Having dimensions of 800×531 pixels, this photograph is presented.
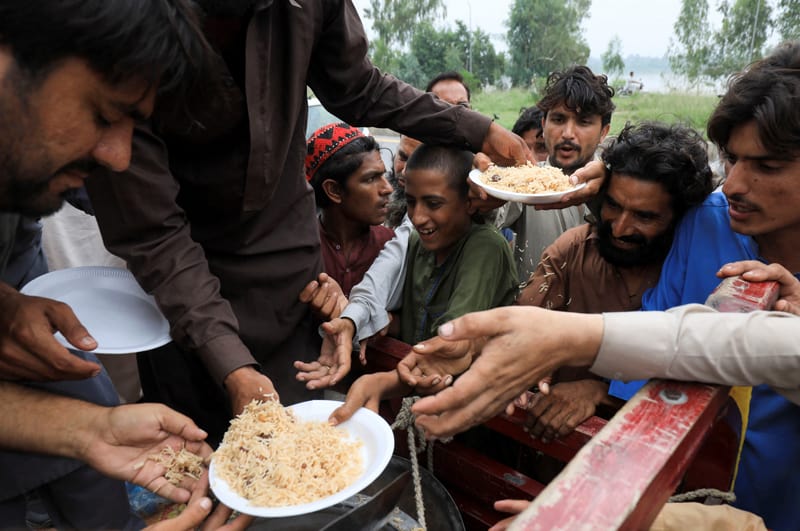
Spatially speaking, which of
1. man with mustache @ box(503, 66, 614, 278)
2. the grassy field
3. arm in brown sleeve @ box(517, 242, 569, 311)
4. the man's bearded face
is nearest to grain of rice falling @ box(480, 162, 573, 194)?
the man's bearded face

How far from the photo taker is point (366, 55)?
225cm

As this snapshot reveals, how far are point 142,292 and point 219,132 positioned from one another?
746 mm

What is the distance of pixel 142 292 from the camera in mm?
2135

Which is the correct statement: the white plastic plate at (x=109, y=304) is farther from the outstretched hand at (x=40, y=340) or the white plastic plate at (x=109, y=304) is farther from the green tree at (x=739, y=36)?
→ the green tree at (x=739, y=36)

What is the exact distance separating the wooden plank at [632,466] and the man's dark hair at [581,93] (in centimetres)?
299

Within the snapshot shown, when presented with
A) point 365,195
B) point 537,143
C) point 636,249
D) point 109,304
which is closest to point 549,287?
point 636,249

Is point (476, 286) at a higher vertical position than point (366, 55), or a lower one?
lower

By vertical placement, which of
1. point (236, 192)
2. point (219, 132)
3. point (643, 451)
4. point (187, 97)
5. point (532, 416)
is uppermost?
point (187, 97)

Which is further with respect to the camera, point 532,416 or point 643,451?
point 532,416

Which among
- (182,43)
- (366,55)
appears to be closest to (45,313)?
(182,43)

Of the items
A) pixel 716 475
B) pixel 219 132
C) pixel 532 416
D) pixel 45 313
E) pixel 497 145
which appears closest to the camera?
pixel 716 475

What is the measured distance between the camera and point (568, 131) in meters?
3.76

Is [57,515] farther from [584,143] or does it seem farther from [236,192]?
[584,143]

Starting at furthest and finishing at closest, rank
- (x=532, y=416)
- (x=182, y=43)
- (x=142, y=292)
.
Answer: (x=142, y=292) → (x=532, y=416) → (x=182, y=43)
